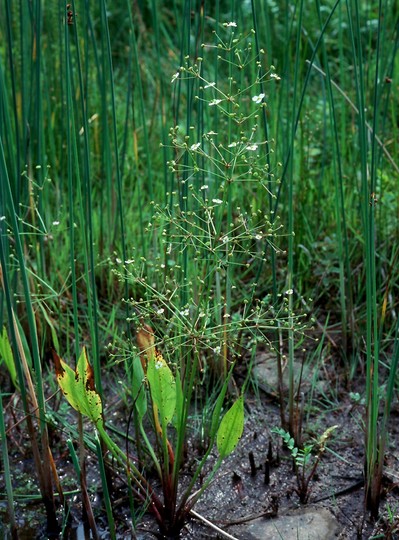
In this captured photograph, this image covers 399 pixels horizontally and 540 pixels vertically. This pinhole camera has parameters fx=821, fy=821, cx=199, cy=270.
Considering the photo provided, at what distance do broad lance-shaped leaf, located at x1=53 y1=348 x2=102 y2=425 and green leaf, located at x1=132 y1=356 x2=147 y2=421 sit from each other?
0.11 m

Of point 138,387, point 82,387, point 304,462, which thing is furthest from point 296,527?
point 82,387

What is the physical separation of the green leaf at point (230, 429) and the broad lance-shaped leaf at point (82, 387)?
0.77 feet

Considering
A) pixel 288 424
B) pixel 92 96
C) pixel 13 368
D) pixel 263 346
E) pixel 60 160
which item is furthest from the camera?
pixel 92 96

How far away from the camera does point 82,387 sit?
60.0 inches

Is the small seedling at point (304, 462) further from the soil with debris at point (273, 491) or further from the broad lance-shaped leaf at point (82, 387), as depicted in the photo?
→ the broad lance-shaped leaf at point (82, 387)

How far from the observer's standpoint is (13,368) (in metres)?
1.73

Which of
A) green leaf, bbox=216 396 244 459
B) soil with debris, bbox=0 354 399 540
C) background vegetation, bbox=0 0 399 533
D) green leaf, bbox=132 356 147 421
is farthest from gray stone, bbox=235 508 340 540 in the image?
green leaf, bbox=132 356 147 421

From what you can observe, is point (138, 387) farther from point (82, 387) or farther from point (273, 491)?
point (273, 491)

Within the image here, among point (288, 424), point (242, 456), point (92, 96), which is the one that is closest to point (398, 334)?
point (288, 424)

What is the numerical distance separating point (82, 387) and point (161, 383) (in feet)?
0.48

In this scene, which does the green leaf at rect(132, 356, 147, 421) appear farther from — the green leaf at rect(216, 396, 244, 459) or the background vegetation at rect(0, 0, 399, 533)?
the green leaf at rect(216, 396, 244, 459)

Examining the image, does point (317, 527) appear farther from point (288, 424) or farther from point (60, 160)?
point (60, 160)

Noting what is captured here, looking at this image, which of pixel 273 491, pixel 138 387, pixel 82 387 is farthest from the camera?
pixel 273 491

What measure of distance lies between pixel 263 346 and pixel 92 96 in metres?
1.57
